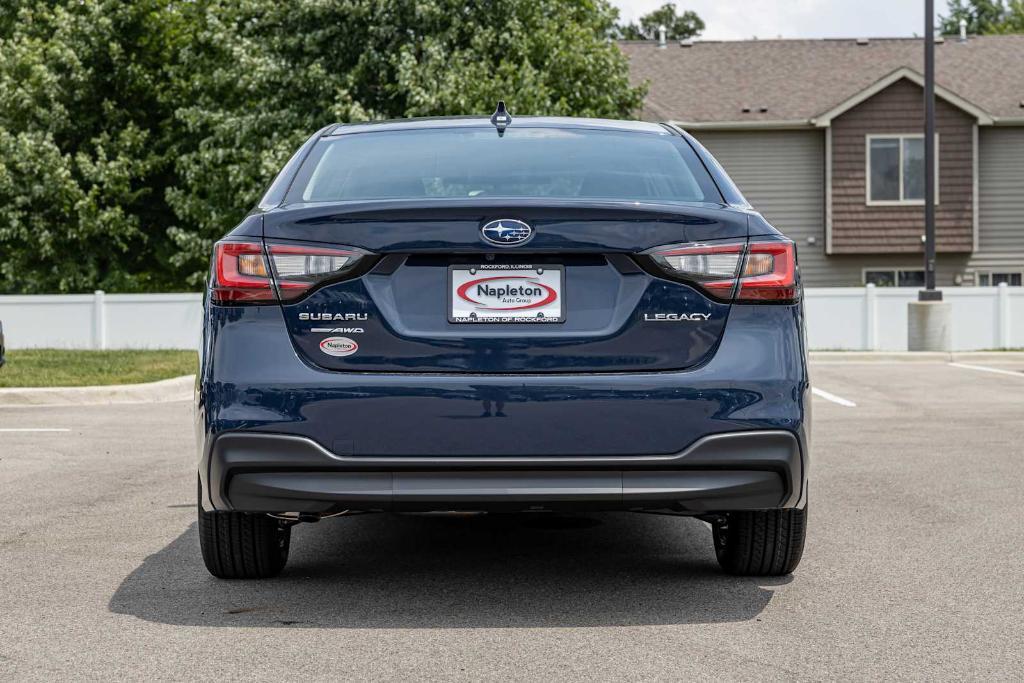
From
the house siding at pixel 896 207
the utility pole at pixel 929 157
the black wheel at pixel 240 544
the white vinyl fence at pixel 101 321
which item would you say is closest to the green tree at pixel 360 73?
the white vinyl fence at pixel 101 321

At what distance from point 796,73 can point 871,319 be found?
34.1 ft

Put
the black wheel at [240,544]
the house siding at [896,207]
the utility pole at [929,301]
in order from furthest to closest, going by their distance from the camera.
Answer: the house siding at [896,207] < the utility pole at [929,301] < the black wheel at [240,544]

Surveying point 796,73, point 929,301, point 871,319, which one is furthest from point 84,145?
point 929,301

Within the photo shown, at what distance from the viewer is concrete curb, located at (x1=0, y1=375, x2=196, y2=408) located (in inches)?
547

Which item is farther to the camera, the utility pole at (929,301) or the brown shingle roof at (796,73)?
the brown shingle roof at (796,73)

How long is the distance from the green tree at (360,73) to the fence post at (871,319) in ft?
21.5

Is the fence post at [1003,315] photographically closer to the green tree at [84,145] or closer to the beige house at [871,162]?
the beige house at [871,162]

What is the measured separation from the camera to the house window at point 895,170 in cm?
3166

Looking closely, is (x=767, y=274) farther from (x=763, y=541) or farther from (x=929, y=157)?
(x=929, y=157)

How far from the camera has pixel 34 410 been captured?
13234mm

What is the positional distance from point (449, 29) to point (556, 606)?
76.5 feet

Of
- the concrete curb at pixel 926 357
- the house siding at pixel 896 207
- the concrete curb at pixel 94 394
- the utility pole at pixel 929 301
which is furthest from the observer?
the house siding at pixel 896 207

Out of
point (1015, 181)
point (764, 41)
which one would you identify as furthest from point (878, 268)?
point (764, 41)

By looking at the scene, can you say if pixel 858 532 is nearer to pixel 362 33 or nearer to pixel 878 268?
pixel 362 33
